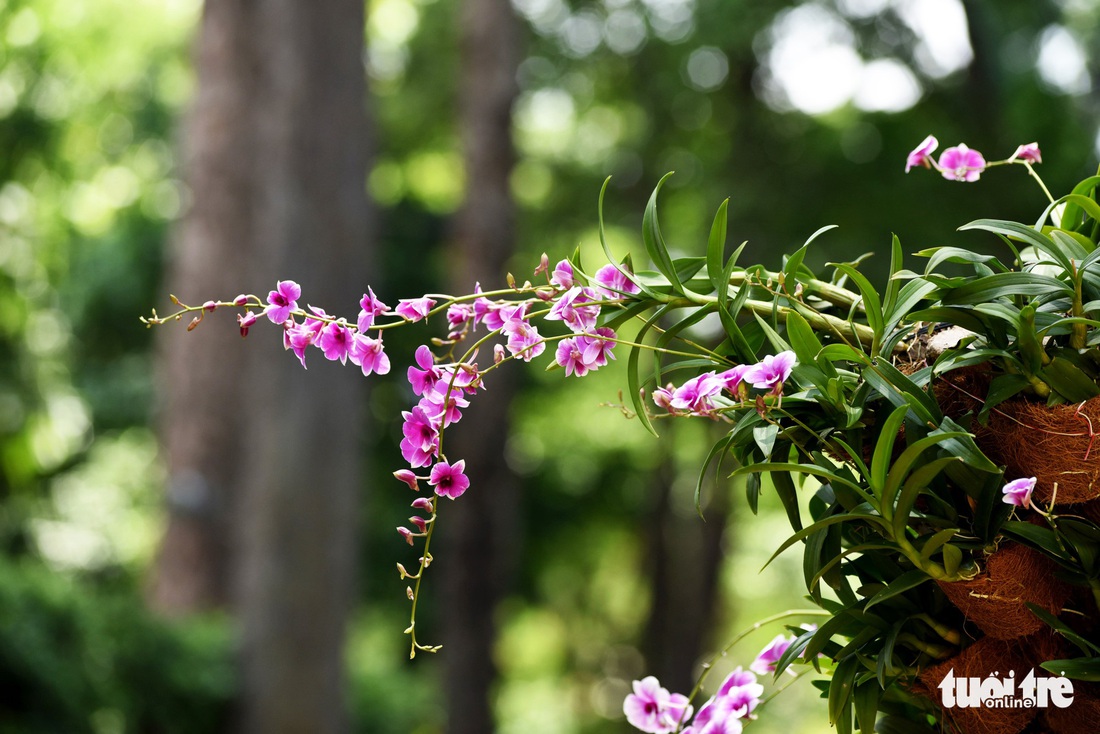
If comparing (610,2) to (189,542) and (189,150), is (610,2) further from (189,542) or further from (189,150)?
(189,542)

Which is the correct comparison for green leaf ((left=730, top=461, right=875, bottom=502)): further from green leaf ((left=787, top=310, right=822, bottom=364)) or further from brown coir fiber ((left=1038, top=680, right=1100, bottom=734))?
brown coir fiber ((left=1038, top=680, right=1100, bottom=734))

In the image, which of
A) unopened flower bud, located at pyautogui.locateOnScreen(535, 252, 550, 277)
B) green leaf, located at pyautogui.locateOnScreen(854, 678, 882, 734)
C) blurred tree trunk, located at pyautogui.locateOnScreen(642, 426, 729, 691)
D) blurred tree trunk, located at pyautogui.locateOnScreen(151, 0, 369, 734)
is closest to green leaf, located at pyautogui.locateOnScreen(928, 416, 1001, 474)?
green leaf, located at pyautogui.locateOnScreen(854, 678, 882, 734)

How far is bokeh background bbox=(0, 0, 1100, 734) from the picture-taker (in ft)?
12.4

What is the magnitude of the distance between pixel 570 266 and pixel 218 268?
5379 millimetres

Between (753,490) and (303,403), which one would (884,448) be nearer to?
(753,490)

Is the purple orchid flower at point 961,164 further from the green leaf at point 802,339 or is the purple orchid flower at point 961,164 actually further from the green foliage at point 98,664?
the green foliage at point 98,664

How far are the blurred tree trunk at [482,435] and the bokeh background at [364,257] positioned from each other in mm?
22

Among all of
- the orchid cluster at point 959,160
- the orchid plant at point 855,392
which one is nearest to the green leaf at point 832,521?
the orchid plant at point 855,392

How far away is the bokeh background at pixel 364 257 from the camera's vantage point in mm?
3766

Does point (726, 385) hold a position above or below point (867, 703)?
above

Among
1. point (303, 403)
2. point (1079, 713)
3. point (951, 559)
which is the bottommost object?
point (1079, 713)

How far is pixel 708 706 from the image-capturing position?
0.93m

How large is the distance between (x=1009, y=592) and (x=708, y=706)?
12.0 inches

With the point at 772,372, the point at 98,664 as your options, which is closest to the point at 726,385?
the point at 772,372
